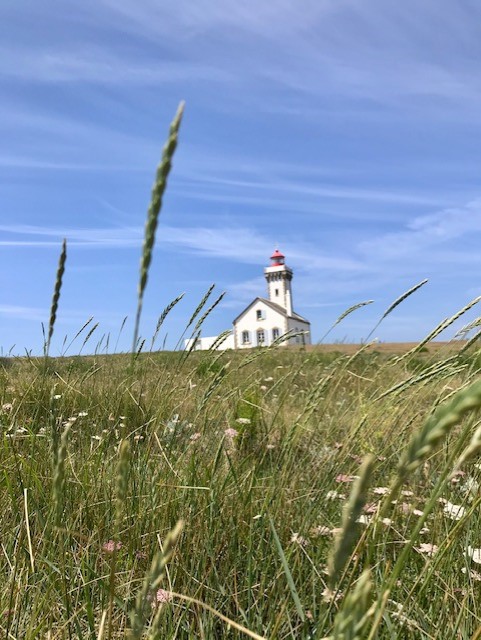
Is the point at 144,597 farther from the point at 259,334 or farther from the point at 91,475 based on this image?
the point at 259,334

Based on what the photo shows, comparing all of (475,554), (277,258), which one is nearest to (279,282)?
(277,258)

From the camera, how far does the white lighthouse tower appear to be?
80.1m

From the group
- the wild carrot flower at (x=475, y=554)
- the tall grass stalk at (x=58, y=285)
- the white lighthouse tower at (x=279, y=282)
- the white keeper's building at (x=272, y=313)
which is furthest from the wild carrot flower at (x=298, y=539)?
the white lighthouse tower at (x=279, y=282)

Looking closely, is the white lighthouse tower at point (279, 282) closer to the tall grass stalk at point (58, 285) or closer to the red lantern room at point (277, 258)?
the red lantern room at point (277, 258)

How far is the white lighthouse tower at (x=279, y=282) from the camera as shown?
80125mm

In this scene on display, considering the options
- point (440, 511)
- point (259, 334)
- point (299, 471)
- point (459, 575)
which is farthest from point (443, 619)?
point (259, 334)

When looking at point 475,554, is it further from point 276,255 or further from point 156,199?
point 276,255

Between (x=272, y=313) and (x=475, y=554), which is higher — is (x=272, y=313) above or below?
above

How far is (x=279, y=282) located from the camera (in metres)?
81.4

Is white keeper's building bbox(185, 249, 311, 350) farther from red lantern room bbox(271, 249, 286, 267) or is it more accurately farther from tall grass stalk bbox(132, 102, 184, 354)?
tall grass stalk bbox(132, 102, 184, 354)

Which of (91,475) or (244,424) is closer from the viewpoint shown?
(91,475)

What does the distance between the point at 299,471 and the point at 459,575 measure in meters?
0.80

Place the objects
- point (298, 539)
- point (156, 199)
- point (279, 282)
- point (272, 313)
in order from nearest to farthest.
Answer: point (156, 199) → point (298, 539) → point (272, 313) → point (279, 282)

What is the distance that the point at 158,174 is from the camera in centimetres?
73
